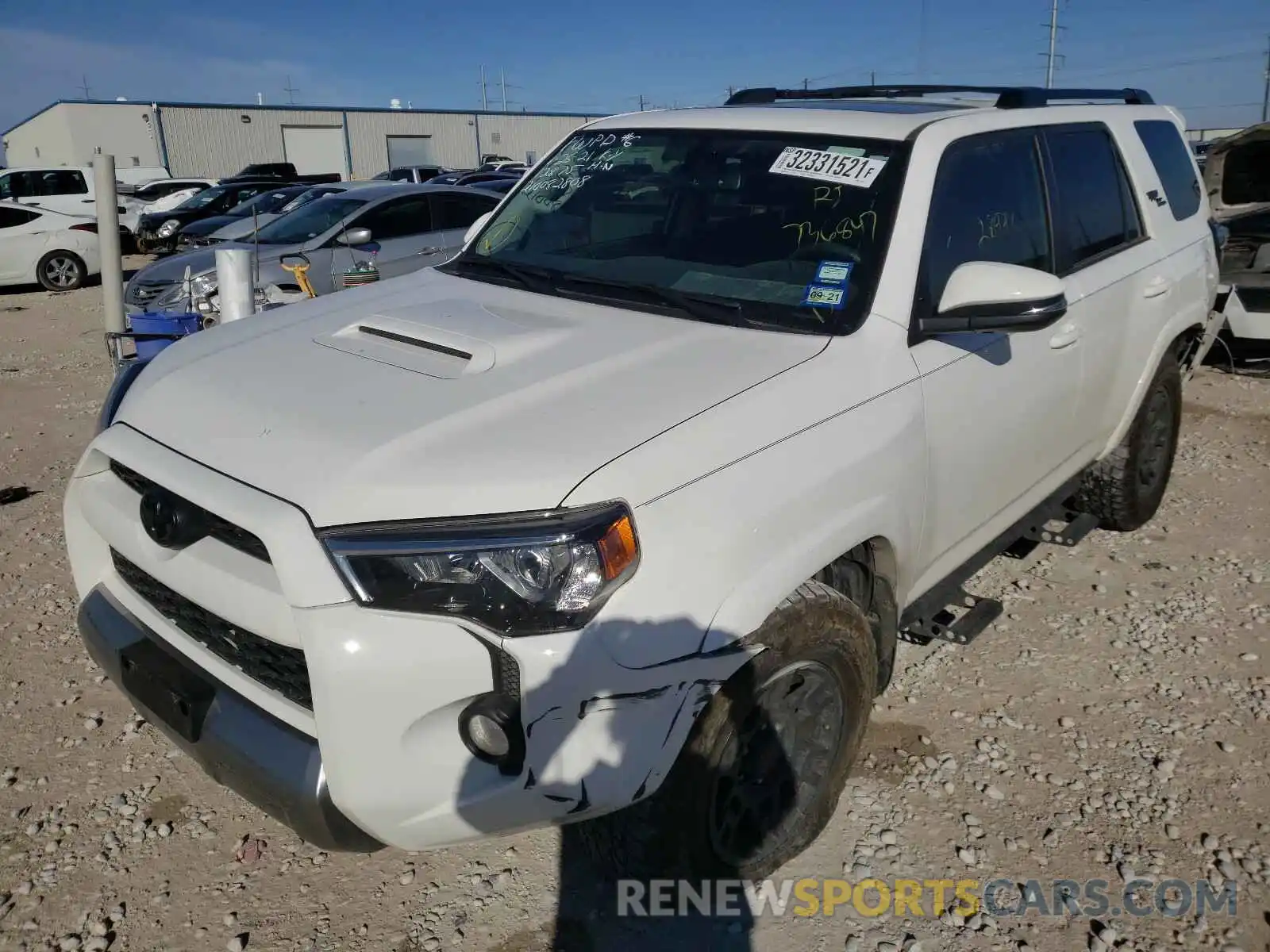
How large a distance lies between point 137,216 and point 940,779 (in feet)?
74.4

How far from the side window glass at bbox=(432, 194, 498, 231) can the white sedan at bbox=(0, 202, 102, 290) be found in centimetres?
757

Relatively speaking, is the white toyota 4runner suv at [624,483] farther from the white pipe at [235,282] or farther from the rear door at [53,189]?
the rear door at [53,189]

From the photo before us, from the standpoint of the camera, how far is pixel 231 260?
4758 millimetres

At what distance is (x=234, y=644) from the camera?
2.19 meters

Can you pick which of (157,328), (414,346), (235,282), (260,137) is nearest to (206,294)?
(157,328)

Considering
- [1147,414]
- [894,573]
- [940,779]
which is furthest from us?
[1147,414]

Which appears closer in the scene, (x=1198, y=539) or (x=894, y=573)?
(x=894, y=573)

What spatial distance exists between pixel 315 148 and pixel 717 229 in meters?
48.6

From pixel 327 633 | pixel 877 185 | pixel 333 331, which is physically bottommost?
pixel 327 633

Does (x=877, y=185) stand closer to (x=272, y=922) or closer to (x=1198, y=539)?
(x=272, y=922)

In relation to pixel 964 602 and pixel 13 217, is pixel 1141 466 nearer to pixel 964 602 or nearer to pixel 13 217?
pixel 964 602

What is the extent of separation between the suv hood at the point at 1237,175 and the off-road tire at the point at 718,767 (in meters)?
8.44

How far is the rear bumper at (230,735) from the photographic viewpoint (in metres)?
1.95

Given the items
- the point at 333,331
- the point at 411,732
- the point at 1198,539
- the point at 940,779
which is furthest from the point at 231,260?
the point at 1198,539
